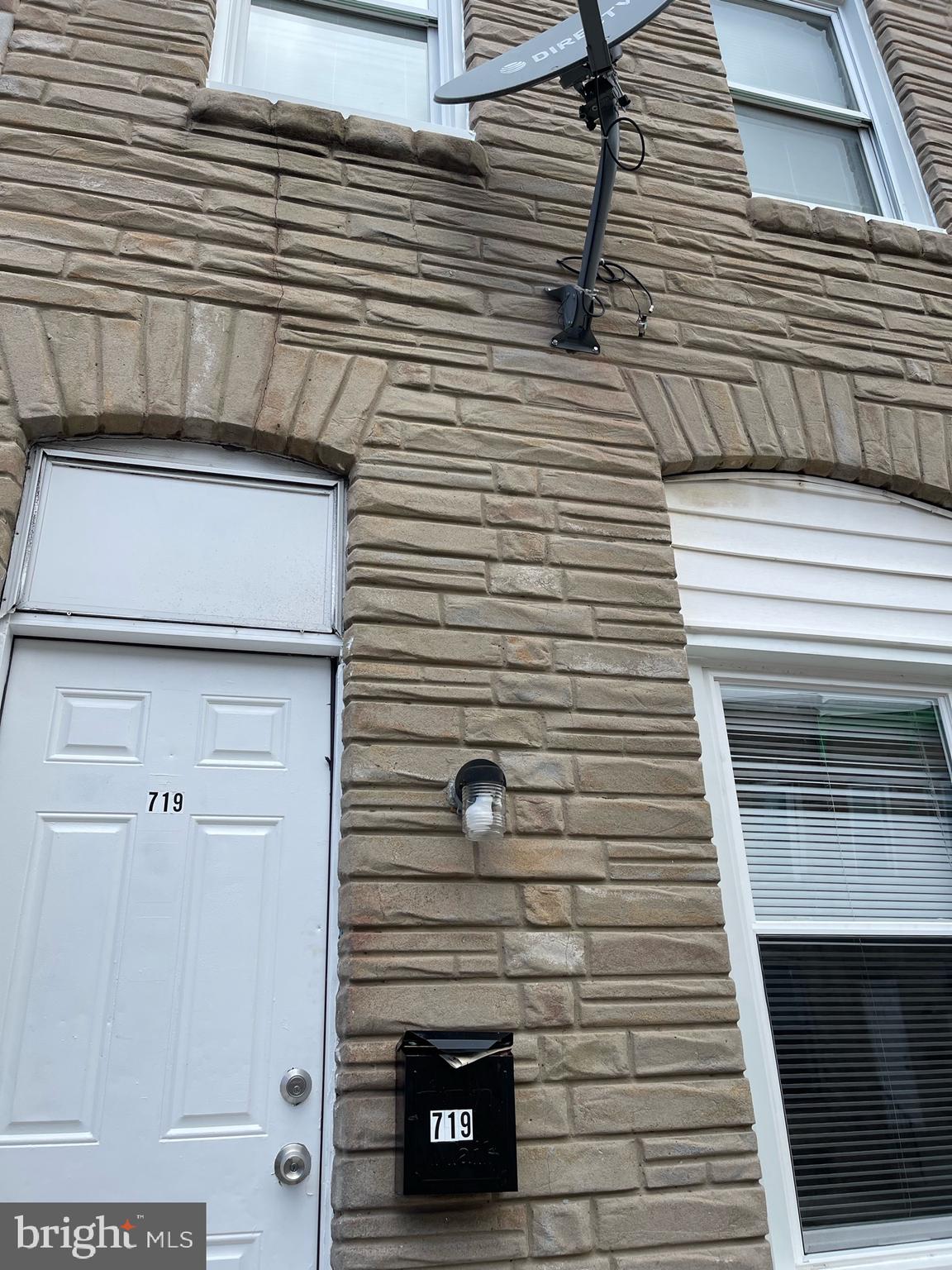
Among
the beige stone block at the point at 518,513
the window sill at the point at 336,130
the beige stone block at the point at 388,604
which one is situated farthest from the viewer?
the window sill at the point at 336,130

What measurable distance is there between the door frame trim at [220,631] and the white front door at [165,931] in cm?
3

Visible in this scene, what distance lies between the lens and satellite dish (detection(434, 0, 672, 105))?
299 centimetres

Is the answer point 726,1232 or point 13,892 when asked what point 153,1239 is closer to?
point 13,892

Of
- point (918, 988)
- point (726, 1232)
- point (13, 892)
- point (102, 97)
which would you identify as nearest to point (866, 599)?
point (918, 988)

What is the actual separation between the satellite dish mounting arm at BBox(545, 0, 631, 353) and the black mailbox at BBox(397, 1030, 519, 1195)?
7.19 ft

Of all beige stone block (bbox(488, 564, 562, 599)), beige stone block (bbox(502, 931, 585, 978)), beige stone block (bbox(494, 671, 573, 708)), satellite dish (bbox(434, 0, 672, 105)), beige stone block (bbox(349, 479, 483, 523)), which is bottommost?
beige stone block (bbox(502, 931, 585, 978))

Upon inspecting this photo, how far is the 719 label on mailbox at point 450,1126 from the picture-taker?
211 centimetres

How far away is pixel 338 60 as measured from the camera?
12.6ft

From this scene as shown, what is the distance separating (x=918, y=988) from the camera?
2.95 m

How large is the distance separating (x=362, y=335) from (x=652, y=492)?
40.9 inches

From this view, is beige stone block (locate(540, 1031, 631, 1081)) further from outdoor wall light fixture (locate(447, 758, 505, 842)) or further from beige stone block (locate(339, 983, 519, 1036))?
outdoor wall light fixture (locate(447, 758, 505, 842))

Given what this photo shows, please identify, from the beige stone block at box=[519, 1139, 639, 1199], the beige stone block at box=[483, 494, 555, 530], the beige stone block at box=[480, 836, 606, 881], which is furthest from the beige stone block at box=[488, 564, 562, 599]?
the beige stone block at box=[519, 1139, 639, 1199]

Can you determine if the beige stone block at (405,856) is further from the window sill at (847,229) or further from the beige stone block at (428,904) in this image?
the window sill at (847,229)

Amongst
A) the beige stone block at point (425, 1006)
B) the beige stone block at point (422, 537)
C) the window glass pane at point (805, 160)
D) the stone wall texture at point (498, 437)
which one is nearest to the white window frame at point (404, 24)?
the stone wall texture at point (498, 437)
